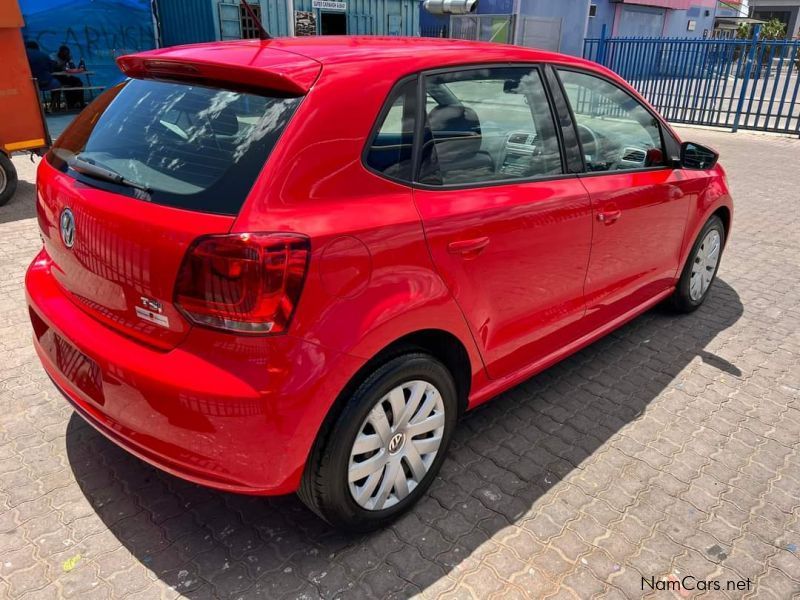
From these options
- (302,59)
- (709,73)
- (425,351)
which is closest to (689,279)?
(425,351)

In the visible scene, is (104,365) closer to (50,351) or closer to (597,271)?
(50,351)

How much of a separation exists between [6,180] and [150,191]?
587 centimetres

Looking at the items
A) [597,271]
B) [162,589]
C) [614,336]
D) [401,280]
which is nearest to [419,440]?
[401,280]

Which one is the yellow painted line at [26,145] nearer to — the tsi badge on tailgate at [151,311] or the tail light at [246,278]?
the tsi badge on tailgate at [151,311]

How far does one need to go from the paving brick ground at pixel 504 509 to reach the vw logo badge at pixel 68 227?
42.7 inches

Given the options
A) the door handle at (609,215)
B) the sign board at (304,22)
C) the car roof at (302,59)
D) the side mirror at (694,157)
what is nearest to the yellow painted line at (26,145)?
the car roof at (302,59)

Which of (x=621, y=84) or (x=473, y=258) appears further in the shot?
(x=621, y=84)

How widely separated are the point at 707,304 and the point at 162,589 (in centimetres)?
432

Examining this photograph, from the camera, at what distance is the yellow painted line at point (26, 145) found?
6.82m

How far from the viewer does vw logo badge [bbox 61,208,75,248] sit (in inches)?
91.4

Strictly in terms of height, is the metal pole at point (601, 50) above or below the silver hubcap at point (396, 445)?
above

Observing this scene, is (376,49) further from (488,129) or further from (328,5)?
(328,5)

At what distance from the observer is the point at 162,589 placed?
224 cm

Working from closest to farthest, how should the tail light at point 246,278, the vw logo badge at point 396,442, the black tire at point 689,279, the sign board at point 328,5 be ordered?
the tail light at point 246,278, the vw logo badge at point 396,442, the black tire at point 689,279, the sign board at point 328,5
